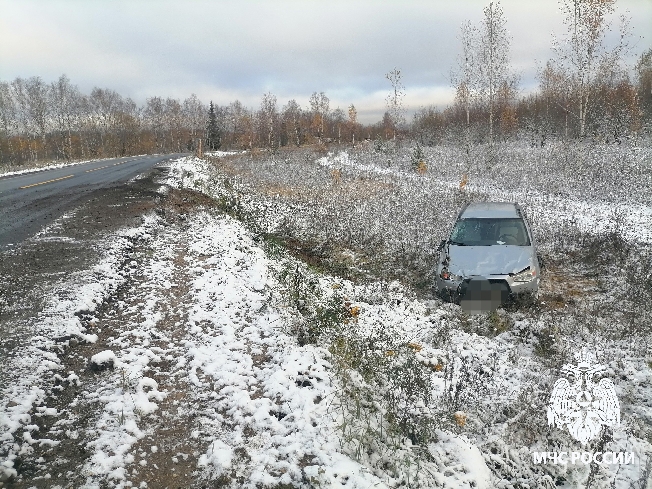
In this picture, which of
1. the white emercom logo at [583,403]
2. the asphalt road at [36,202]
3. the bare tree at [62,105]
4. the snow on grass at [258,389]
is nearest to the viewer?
the snow on grass at [258,389]

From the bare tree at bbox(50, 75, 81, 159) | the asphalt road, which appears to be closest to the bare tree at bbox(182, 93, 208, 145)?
the bare tree at bbox(50, 75, 81, 159)

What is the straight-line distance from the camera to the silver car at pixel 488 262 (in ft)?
21.1

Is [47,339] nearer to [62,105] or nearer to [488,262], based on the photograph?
[488,262]

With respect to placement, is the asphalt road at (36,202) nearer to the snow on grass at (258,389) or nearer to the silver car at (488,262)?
the snow on grass at (258,389)

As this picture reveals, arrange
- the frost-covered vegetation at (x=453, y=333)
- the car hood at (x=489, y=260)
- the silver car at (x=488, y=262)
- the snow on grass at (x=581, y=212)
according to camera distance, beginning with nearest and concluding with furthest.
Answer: the frost-covered vegetation at (x=453, y=333)
the silver car at (x=488, y=262)
the car hood at (x=489, y=260)
the snow on grass at (x=581, y=212)

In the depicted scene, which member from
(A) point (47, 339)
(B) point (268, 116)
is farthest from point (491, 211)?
(B) point (268, 116)

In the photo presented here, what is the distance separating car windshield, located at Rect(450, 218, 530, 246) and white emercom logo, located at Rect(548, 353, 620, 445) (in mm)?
2908

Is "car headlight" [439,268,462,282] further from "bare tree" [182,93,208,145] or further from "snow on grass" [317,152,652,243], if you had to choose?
"bare tree" [182,93,208,145]

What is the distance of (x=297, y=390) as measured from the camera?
164 inches

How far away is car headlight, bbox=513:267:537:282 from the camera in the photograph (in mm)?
6473

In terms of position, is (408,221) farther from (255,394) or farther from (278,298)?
(255,394)

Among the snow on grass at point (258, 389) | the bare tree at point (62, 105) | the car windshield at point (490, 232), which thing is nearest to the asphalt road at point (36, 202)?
the snow on grass at point (258, 389)

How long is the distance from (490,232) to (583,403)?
3948mm

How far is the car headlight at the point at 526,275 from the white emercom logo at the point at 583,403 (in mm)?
1769
